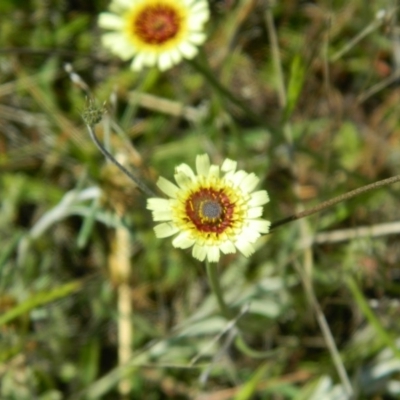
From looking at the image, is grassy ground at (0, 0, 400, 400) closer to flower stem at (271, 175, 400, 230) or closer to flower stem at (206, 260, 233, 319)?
flower stem at (206, 260, 233, 319)

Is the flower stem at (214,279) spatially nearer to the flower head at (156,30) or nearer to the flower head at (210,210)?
the flower head at (210,210)

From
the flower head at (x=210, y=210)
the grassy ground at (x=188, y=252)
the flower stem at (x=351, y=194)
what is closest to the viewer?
the flower stem at (x=351, y=194)

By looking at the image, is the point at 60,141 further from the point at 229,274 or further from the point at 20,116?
the point at 229,274

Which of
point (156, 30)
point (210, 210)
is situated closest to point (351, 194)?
point (210, 210)

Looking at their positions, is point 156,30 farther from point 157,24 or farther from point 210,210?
point 210,210

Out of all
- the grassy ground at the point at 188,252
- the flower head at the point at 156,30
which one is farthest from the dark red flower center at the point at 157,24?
the grassy ground at the point at 188,252

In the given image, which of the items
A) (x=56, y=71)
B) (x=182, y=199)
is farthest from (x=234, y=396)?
(x=56, y=71)
